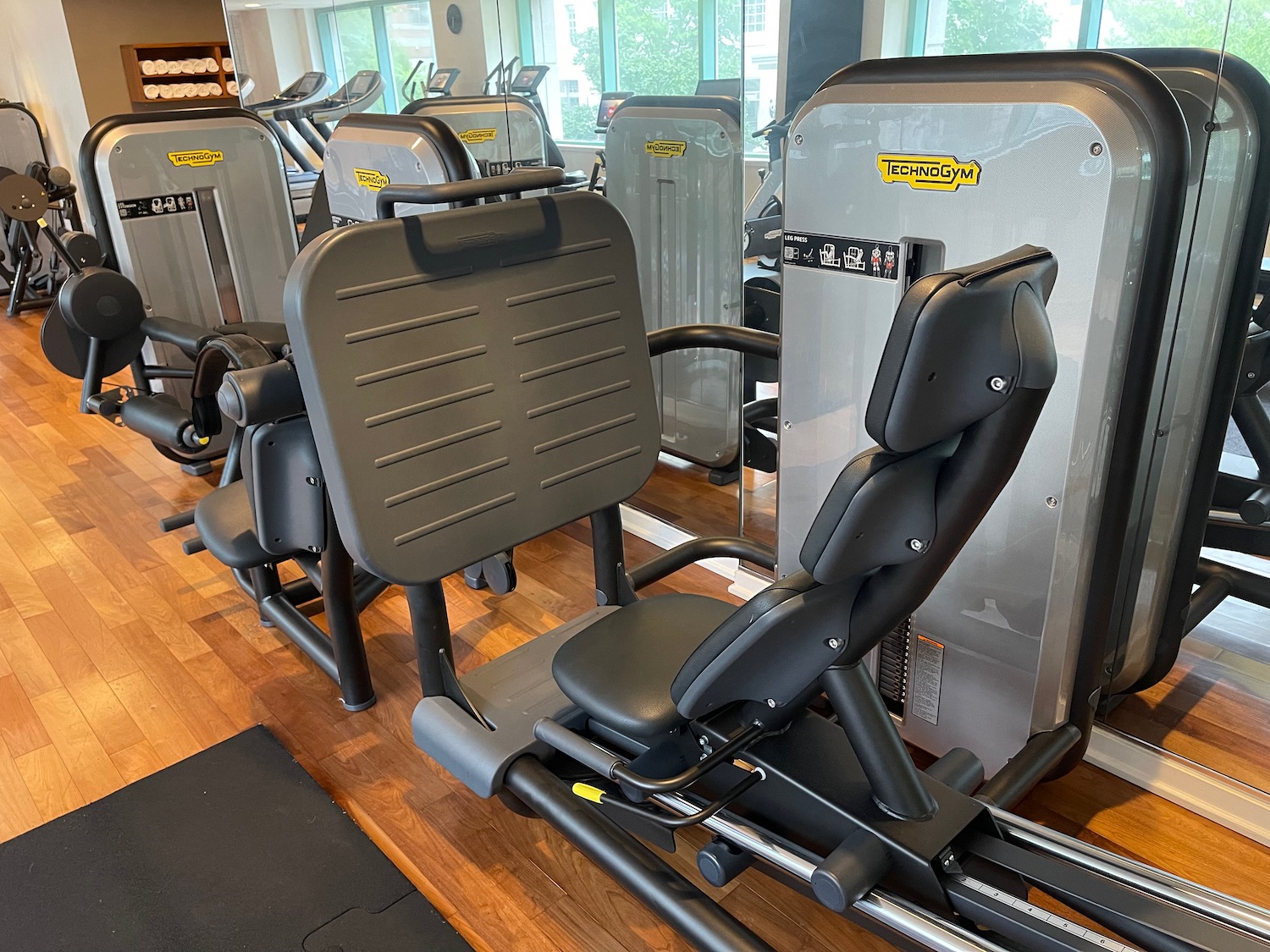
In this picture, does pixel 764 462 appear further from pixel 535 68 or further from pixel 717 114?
pixel 535 68

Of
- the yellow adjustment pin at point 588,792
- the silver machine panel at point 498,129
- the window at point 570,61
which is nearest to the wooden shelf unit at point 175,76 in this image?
the silver machine panel at point 498,129

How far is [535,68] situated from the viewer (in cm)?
314

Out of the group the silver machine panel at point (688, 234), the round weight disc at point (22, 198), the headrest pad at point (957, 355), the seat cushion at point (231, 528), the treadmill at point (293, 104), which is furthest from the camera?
the round weight disc at point (22, 198)

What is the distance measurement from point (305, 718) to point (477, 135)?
2013mm

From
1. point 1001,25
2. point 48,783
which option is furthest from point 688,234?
point 48,783

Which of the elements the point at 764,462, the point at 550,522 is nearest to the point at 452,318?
the point at 550,522

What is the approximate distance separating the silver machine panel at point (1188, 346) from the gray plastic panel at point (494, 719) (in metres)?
1.14

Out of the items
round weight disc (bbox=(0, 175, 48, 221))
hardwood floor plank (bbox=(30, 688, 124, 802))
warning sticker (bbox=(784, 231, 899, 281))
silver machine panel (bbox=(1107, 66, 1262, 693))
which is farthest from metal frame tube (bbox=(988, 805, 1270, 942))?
round weight disc (bbox=(0, 175, 48, 221))

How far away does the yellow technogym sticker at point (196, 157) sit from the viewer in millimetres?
3510

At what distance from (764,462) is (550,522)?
1.41 meters

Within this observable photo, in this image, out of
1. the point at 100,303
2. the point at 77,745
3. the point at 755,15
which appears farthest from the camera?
the point at 100,303

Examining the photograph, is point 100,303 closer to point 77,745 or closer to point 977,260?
point 77,745

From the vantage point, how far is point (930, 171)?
1.62 metres

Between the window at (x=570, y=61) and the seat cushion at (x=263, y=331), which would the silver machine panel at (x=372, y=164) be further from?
the window at (x=570, y=61)
